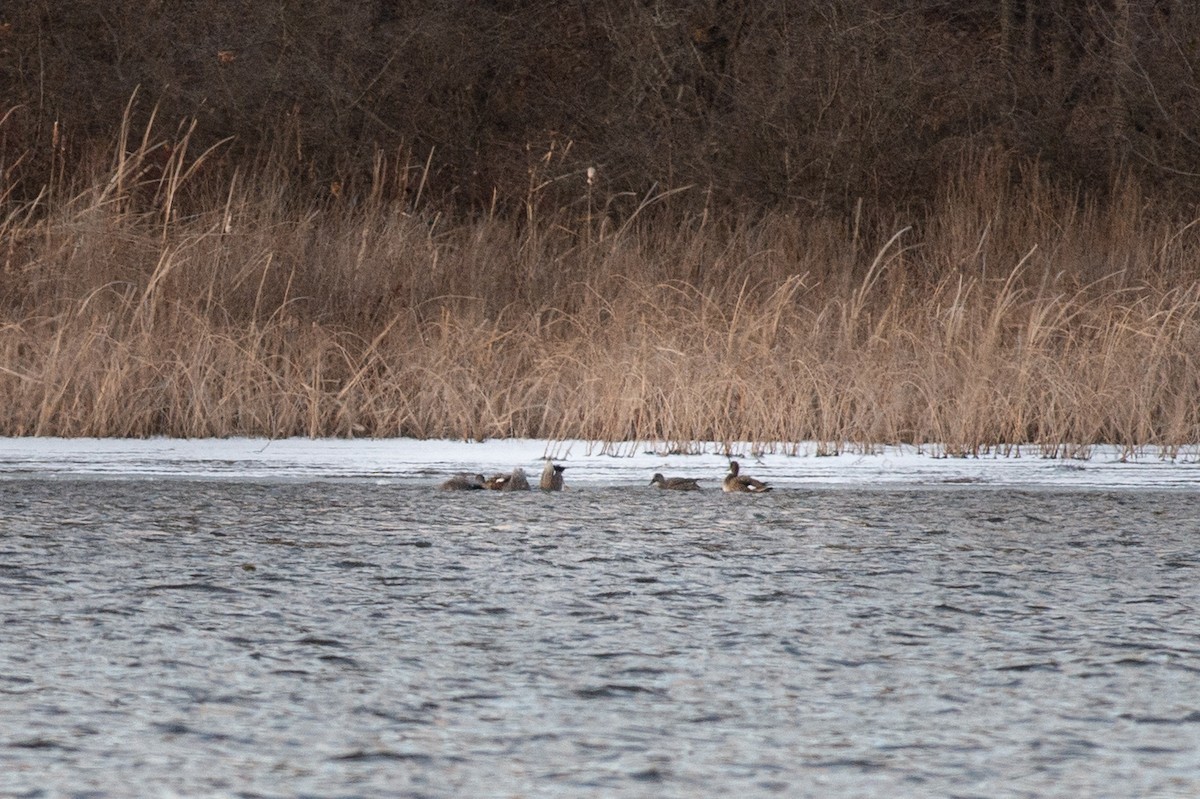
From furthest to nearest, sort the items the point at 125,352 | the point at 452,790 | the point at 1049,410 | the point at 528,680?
the point at 125,352, the point at 1049,410, the point at 528,680, the point at 452,790

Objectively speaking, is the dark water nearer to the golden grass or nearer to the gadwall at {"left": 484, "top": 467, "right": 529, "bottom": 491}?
the gadwall at {"left": 484, "top": 467, "right": 529, "bottom": 491}

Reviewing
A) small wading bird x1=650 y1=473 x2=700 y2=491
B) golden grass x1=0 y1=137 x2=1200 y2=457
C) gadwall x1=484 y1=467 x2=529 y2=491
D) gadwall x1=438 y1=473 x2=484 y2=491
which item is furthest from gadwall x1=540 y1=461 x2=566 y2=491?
golden grass x1=0 y1=137 x2=1200 y2=457

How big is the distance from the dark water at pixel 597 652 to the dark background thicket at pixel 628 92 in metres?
8.17

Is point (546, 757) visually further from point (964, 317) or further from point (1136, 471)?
point (964, 317)

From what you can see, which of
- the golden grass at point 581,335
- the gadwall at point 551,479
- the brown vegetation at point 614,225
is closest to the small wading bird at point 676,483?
the gadwall at point 551,479

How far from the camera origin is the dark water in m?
2.46

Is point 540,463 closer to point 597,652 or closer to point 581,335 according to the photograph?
point 581,335

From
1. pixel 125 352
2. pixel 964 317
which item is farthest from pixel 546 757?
pixel 964 317

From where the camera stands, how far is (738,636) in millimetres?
3455

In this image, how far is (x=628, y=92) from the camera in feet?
48.9

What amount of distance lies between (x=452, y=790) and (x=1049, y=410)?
18.5ft

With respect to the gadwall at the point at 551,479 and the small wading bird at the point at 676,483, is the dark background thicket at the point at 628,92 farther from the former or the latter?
the gadwall at the point at 551,479

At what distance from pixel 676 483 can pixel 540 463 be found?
1.07 m

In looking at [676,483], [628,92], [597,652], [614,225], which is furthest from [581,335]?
[628,92]
